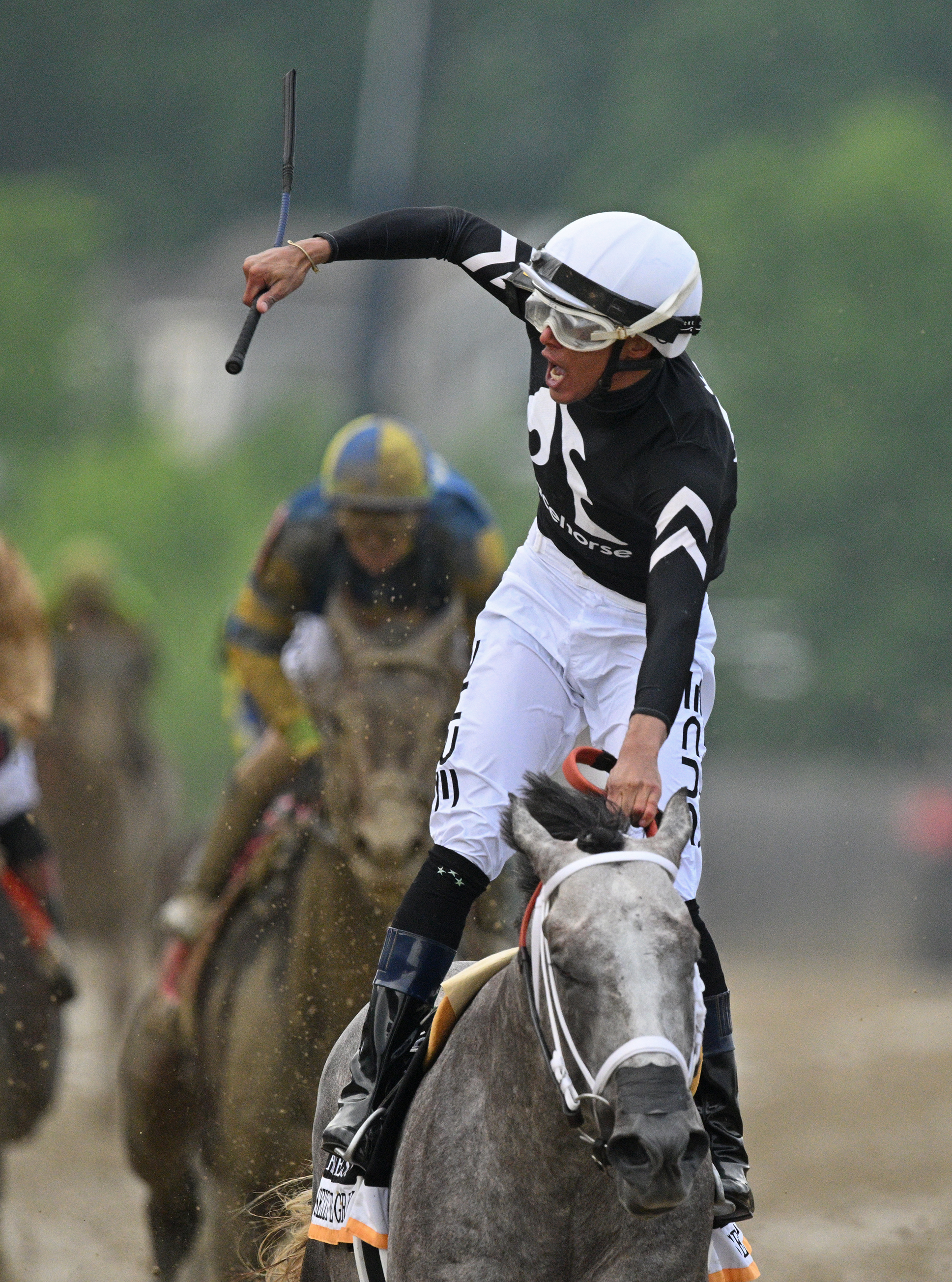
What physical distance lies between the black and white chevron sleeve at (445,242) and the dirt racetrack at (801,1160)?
172 inches

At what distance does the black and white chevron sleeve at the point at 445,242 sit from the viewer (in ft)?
15.7

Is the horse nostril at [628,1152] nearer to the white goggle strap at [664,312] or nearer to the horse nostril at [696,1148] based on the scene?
the horse nostril at [696,1148]

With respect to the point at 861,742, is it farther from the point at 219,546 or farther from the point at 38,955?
the point at 38,955

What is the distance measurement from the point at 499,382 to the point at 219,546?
39.3 ft

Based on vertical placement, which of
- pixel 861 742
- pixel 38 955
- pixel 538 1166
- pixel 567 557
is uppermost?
pixel 567 557

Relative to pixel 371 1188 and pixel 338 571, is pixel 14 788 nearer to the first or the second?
pixel 338 571

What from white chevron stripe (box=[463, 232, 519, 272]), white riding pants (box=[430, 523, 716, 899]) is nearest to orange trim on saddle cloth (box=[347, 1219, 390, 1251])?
white riding pants (box=[430, 523, 716, 899])

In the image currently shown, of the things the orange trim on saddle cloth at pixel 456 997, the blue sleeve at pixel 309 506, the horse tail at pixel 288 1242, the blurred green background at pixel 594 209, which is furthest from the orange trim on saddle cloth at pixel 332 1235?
the blurred green background at pixel 594 209

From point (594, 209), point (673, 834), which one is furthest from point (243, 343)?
point (594, 209)

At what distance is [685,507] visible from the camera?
420 centimetres

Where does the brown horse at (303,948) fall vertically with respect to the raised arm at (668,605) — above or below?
below

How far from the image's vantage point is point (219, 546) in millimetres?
38406

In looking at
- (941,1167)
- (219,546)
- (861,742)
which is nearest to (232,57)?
(219,546)

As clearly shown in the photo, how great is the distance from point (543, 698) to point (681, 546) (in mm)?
608
